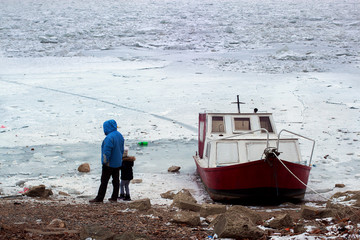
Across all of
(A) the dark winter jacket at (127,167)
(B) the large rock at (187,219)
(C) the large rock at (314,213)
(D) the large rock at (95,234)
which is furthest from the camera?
(A) the dark winter jacket at (127,167)

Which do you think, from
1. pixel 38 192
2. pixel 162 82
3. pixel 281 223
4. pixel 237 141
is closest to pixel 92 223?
pixel 281 223

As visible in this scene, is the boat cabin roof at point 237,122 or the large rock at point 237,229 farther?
the boat cabin roof at point 237,122

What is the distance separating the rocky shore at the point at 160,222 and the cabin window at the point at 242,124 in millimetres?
2874

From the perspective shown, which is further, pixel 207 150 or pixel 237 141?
pixel 207 150

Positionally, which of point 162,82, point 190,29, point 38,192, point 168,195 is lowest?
point 168,195

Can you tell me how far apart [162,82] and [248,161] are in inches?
406

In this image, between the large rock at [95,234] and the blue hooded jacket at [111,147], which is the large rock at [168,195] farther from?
the large rock at [95,234]

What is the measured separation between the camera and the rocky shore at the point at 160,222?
4.35 metres

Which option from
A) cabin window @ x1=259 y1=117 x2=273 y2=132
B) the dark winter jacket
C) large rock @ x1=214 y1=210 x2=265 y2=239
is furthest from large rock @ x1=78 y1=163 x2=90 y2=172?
large rock @ x1=214 y1=210 x2=265 y2=239

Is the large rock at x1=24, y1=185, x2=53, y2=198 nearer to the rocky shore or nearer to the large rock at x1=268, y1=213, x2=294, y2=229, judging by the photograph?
the rocky shore

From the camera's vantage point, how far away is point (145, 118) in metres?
13.9

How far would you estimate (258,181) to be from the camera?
25.7 feet

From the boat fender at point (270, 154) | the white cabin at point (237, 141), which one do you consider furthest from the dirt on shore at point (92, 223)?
the white cabin at point (237, 141)

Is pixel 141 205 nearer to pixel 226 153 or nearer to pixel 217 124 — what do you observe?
pixel 226 153
